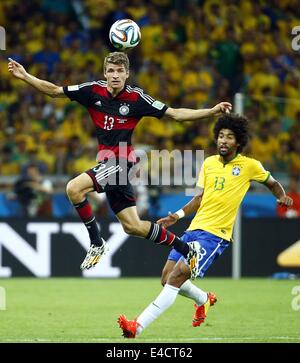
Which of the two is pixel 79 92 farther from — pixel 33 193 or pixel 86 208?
pixel 33 193

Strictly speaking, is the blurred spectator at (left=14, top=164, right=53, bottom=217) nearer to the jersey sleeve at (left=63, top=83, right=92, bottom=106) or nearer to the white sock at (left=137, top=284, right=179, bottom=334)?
the jersey sleeve at (left=63, top=83, right=92, bottom=106)

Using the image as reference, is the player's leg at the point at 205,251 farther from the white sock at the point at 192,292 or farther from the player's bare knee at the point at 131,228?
the player's bare knee at the point at 131,228

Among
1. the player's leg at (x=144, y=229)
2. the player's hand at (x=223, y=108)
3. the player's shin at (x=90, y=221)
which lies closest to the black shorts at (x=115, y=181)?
the player's leg at (x=144, y=229)

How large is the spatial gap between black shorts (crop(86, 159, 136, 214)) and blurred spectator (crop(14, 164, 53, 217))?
7454 mm

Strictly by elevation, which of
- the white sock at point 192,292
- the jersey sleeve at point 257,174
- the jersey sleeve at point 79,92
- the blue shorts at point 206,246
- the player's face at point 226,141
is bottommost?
the white sock at point 192,292

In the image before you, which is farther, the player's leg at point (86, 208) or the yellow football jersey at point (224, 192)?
the player's leg at point (86, 208)

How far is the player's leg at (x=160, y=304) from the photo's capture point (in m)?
9.19

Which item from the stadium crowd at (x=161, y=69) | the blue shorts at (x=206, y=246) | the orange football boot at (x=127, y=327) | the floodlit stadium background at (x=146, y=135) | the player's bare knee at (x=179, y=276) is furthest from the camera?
the stadium crowd at (x=161, y=69)

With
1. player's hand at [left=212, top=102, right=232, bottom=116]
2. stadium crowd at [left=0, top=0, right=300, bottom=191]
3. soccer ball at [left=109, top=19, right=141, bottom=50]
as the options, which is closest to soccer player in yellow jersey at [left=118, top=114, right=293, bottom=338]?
player's hand at [left=212, top=102, right=232, bottom=116]

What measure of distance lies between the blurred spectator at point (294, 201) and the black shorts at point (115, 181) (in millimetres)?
7957

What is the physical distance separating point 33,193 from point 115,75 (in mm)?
7869

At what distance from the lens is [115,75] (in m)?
10.1

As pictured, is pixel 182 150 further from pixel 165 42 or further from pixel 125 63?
pixel 125 63
